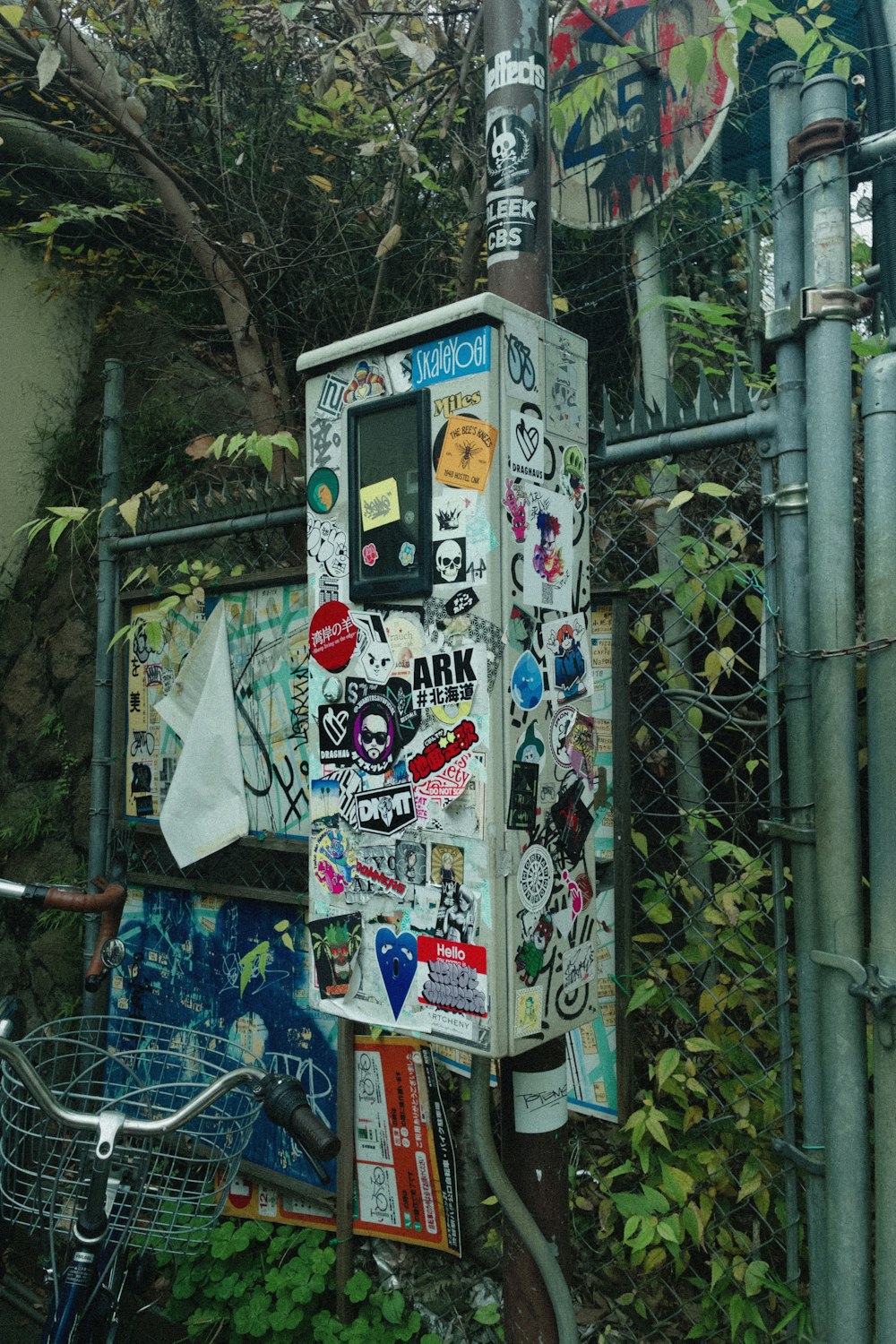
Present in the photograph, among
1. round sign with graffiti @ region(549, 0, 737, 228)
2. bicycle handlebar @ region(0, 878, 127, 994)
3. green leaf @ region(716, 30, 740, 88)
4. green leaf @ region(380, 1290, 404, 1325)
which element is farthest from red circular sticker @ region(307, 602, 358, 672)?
green leaf @ region(380, 1290, 404, 1325)

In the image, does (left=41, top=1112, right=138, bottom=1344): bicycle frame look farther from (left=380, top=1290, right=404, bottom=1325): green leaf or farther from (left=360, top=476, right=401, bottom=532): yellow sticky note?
(left=360, top=476, right=401, bottom=532): yellow sticky note

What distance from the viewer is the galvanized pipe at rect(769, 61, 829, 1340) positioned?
6.20 ft

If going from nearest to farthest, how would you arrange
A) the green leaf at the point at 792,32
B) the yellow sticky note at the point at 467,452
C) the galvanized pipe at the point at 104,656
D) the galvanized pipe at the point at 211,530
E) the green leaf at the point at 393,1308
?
1. the yellow sticky note at the point at 467,452
2. the green leaf at the point at 792,32
3. the green leaf at the point at 393,1308
4. the galvanized pipe at the point at 211,530
5. the galvanized pipe at the point at 104,656

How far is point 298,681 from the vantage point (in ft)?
9.88

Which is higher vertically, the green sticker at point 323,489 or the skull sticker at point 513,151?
the skull sticker at point 513,151

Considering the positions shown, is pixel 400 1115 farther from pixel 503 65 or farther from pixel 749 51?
pixel 749 51

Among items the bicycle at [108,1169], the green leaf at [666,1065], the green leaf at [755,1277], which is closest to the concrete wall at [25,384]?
the bicycle at [108,1169]

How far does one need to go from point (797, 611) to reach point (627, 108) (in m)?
1.94

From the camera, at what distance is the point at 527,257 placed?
1.85 metres

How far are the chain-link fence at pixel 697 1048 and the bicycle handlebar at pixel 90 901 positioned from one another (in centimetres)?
157

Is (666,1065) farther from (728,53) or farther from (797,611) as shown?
(728,53)

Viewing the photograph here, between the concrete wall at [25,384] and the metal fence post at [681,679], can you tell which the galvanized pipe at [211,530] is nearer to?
the metal fence post at [681,679]

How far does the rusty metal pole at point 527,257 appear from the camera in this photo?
185 centimetres

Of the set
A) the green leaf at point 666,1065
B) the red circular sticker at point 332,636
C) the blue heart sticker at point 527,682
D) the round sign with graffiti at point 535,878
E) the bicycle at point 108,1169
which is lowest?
the bicycle at point 108,1169
